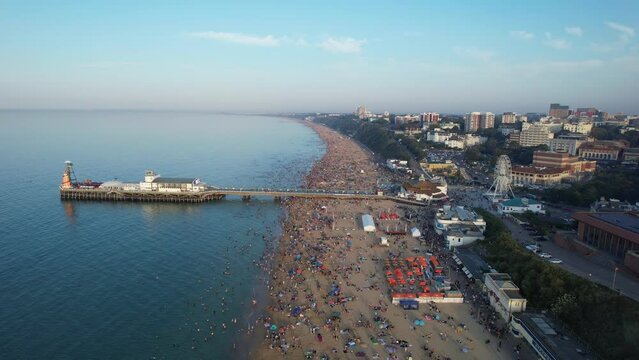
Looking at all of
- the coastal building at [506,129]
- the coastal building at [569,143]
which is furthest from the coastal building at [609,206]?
the coastal building at [506,129]

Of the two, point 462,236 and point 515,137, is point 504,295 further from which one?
point 515,137

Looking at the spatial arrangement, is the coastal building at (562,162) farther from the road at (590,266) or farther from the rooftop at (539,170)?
the road at (590,266)

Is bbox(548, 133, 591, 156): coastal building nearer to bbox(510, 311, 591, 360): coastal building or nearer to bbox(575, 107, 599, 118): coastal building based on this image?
bbox(510, 311, 591, 360): coastal building

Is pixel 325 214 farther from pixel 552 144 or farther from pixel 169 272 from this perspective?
pixel 552 144

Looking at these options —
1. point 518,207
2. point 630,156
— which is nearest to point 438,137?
point 630,156

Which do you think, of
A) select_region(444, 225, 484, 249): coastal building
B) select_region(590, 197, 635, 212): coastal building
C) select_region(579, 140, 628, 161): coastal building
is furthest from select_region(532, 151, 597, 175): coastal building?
select_region(444, 225, 484, 249): coastal building

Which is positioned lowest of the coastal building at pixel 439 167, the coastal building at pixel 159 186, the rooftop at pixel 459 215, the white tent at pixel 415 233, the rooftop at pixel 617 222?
the white tent at pixel 415 233
